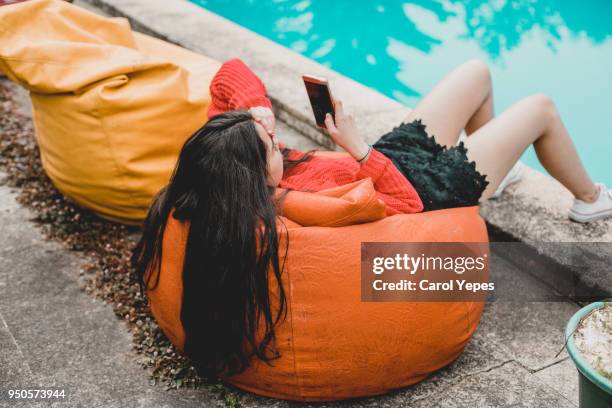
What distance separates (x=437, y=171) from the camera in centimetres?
243

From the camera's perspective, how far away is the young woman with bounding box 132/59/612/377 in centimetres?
186

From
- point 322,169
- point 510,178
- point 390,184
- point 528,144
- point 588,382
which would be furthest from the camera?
point 510,178

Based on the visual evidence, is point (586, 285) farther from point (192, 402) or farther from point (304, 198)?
point (192, 402)

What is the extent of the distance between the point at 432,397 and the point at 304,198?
796 mm

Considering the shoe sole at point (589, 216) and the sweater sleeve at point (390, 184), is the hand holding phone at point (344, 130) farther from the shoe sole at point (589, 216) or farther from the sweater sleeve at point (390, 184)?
the shoe sole at point (589, 216)

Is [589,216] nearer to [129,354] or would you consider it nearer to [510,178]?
[510,178]

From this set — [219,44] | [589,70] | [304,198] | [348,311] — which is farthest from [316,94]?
[589,70]

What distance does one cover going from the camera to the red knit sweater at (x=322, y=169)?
2207 millimetres

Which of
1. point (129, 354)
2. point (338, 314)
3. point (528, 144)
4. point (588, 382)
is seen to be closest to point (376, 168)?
point (338, 314)

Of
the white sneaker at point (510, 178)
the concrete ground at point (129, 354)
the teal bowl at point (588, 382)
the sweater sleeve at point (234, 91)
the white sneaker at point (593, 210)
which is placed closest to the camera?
the teal bowl at point (588, 382)

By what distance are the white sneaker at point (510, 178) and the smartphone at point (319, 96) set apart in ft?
3.60

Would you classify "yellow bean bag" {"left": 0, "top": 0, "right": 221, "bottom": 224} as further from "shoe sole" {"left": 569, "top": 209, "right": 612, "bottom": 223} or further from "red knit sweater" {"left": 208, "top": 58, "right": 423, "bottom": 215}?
"shoe sole" {"left": 569, "top": 209, "right": 612, "bottom": 223}

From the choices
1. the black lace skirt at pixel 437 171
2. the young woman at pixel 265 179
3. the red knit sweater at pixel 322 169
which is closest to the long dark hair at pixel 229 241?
the young woman at pixel 265 179

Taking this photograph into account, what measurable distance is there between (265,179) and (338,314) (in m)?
0.47
